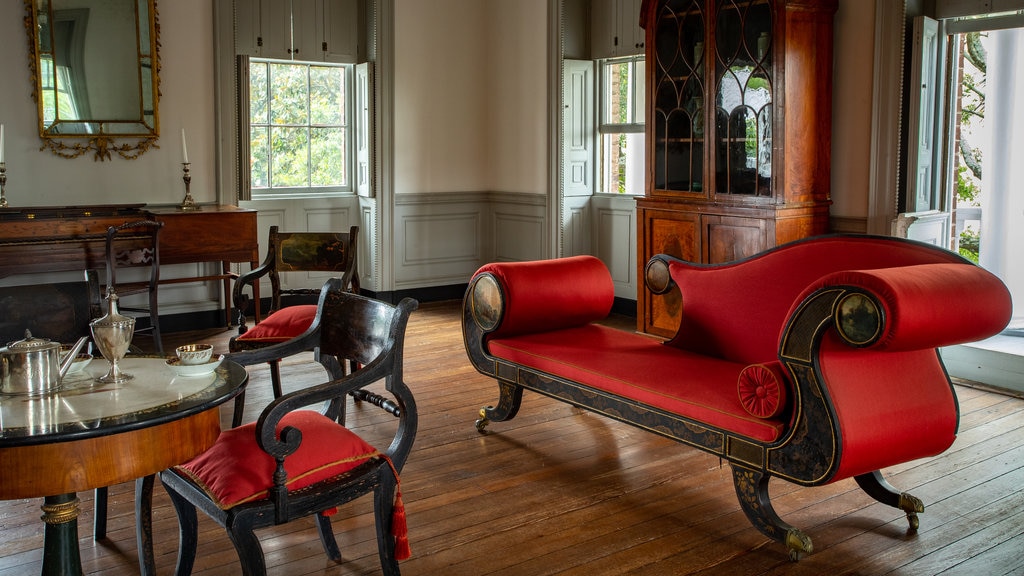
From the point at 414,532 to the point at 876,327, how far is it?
61.7 inches

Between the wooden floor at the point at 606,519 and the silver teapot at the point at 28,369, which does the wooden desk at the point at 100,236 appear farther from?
the silver teapot at the point at 28,369

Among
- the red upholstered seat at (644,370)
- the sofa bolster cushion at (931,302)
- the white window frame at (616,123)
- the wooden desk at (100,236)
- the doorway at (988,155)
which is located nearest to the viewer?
the sofa bolster cushion at (931,302)

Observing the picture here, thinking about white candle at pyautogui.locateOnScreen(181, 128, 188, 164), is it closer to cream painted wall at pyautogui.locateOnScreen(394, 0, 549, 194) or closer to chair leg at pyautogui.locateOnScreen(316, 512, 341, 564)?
cream painted wall at pyautogui.locateOnScreen(394, 0, 549, 194)

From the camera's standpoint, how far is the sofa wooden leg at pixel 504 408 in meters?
4.04

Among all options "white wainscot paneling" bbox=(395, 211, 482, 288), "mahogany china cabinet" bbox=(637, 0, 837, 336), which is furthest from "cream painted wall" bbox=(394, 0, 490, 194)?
"mahogany china cabinet" bbox=(637, 0, 837, 336)

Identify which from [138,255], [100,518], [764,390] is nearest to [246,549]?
[100,518]

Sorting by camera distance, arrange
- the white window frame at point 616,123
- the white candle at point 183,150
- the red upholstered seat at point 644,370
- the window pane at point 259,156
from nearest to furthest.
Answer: the red upholstered seat at point 644,370 < the white candle at point 183,150 < the white window frame at point 616,123 < the window pane at point 259,156

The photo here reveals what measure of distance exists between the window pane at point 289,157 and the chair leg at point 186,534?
4.89 m

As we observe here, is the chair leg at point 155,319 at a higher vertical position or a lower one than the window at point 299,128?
lower

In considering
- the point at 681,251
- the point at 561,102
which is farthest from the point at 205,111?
the point at 681,251

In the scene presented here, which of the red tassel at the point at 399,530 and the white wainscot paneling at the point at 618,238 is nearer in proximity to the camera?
the red tassel at the point at 399,530

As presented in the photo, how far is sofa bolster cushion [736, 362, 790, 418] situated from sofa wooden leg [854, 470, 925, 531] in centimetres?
60

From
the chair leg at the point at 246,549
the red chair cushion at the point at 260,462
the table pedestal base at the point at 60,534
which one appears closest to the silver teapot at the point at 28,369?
the table pedestal base at the point at 60,534

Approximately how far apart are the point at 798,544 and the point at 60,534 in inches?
79.5
